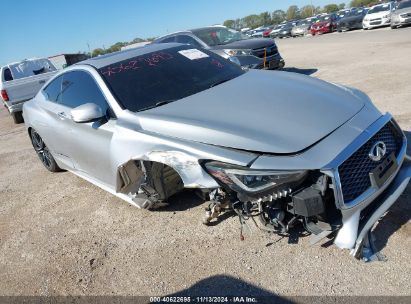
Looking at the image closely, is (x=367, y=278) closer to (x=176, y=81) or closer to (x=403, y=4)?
(x=176, y=81)

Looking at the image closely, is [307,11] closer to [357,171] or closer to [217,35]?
[217,35]

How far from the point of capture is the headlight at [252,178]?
250cm

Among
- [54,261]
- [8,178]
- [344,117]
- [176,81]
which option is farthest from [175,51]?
[8,178]

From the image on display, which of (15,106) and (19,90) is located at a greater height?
(19,90)

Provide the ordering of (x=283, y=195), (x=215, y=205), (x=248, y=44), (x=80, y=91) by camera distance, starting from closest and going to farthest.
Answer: (x=283, y=195)
(x=215, y=205)
(x=80, y=91)
(x=248, y=44)

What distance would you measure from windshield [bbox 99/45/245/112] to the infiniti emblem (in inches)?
66.8

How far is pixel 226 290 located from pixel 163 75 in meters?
2.21

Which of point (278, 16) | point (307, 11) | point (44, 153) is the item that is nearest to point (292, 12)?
point (278, 16)

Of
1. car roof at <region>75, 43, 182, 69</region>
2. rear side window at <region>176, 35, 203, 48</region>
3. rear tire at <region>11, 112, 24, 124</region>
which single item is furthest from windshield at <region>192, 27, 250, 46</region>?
car roof at <region>75, 43, 182, 69</region>

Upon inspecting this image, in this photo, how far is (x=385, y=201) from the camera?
2705 millimetres

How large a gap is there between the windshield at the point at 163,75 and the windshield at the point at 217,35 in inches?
263

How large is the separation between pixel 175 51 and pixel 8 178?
3.71 metres

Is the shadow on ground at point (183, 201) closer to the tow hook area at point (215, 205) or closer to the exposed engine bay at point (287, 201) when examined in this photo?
the tow hook area at point (215, 205)

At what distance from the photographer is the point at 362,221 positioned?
2.63 m
